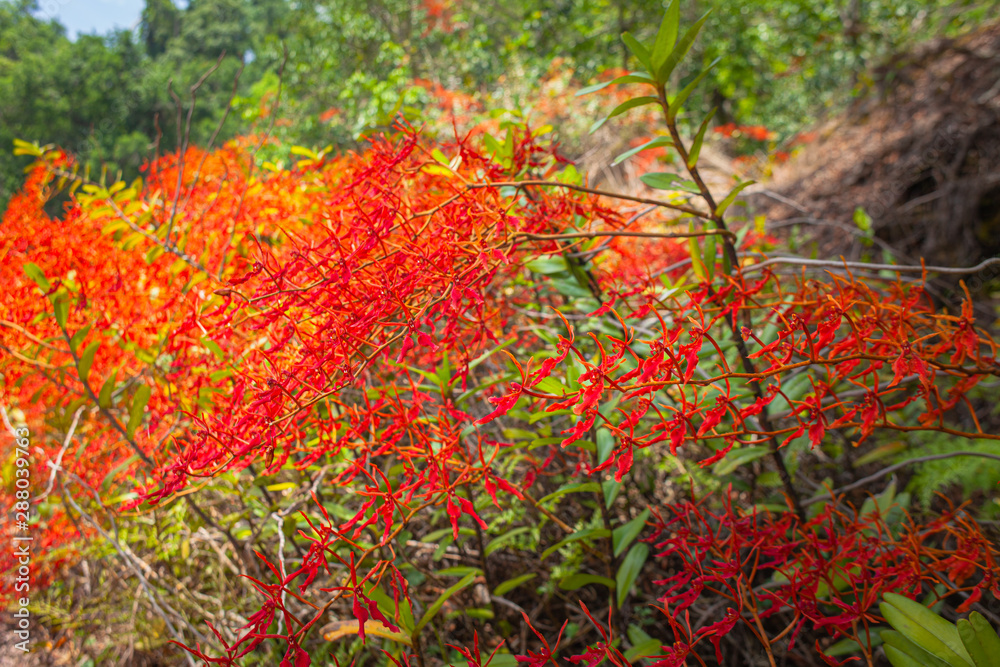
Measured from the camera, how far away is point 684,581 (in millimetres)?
847

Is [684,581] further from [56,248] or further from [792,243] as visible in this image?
[792,243]

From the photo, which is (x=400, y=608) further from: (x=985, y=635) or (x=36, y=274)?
(x=36, y=274)

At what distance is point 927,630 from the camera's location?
0.76 meters

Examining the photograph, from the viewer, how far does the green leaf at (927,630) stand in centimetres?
74

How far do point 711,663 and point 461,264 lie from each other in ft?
4.32

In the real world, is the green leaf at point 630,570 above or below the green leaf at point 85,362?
below

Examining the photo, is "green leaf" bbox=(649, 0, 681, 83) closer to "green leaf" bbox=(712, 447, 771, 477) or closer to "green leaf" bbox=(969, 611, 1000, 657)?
"green leaf" bbox=(712, 447, 771, 477)

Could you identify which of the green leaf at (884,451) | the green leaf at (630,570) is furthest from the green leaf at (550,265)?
the green leaf at (884,451)

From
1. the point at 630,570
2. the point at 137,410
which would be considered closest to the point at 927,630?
the point at 630,570

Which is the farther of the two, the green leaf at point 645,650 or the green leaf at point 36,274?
the green leaf at point 36,274

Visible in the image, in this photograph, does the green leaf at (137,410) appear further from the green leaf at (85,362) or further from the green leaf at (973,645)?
the green leaf at (973,645)

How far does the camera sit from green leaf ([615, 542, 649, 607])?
1.16 meters

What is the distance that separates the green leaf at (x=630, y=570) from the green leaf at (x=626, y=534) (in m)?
0.03

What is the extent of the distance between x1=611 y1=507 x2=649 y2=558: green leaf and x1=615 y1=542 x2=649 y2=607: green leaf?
33mm
